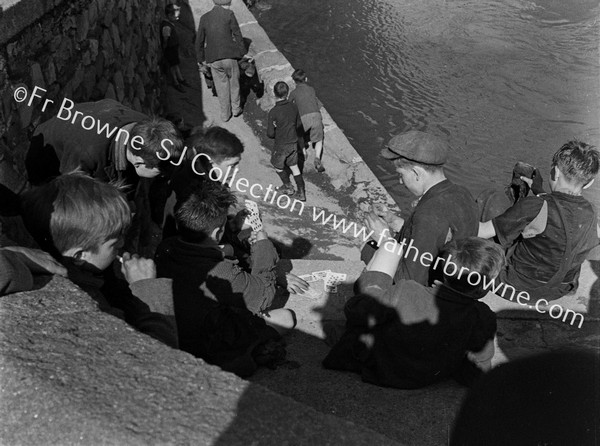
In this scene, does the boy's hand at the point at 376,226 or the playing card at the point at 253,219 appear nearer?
the boy's hand at the point at 376,226

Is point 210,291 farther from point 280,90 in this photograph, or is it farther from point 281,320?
point 280,90

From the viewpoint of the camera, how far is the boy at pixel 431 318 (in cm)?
309

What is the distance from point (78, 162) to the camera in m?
3.76

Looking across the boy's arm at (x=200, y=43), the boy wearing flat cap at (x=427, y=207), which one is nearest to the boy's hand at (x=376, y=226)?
the boy wearing flat cap at (x=427, y=207)

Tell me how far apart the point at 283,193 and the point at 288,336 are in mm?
3863

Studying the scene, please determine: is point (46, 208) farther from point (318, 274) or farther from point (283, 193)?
point (283, 193)

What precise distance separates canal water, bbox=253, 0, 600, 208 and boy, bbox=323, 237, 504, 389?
5.20 meters

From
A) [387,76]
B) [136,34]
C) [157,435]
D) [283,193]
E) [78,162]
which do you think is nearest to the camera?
[157,435]

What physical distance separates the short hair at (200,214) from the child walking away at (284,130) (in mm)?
4071

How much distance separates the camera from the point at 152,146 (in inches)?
150

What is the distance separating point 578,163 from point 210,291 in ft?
7.26

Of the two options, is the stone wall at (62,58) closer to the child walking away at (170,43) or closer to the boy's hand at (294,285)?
the child walking away at (170,43)

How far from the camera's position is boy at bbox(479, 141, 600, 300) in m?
3.74

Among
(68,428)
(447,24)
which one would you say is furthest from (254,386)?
(447,24)
